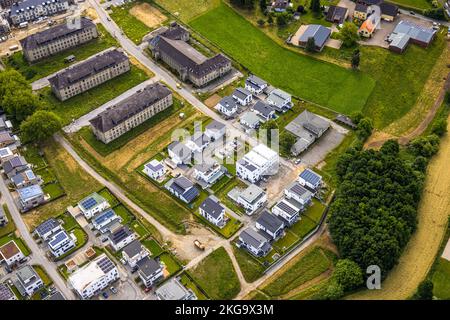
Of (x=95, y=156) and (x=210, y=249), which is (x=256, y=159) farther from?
(x=95, y=156)

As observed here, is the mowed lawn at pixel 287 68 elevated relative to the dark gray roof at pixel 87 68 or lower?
lower

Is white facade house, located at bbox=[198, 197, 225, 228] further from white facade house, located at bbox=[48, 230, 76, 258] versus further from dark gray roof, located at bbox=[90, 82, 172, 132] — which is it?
dark gray roof, located at bbox=[90, 82, 172, 132]

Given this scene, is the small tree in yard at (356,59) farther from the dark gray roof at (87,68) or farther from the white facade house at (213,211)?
the dark gray roof at (87,68)

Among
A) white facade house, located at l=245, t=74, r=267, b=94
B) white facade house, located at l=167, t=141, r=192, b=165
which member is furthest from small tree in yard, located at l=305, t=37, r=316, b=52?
white facade house, located at l=167, t=141, r=192, b=165

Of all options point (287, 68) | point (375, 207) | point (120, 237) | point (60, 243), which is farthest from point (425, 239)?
point (60, 243)

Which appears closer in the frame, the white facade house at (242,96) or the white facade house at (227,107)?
the white facade house at (227,107)

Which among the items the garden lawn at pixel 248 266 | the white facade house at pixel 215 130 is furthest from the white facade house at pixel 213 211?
the white facade house at pixel 215 130
